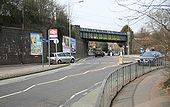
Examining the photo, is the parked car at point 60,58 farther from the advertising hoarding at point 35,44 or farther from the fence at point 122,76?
the fence at point 122,76

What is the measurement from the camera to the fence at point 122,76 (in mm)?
12497

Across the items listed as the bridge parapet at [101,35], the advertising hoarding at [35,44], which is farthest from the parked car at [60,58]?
the bridge parapet at [101,35]

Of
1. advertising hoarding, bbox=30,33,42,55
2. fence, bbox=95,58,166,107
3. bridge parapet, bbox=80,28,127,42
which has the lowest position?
fence, bbox=95,58,166,107

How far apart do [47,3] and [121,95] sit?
5072 cm

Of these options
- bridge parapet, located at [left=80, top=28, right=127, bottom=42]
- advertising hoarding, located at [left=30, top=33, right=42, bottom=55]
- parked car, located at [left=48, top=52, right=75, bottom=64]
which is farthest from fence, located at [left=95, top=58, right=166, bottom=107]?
bridge parapet, located at [left=80, top=28, right=127, bottom=42]

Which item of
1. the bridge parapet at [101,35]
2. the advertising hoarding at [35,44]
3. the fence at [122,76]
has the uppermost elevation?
the bridge parapet at [101,35]

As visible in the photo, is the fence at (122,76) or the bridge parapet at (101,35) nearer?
the fence at (122,76)

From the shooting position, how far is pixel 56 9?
69.2 meters

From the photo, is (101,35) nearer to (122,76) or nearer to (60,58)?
(60,58)

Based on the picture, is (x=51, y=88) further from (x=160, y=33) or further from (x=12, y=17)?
(x=12, y=17)

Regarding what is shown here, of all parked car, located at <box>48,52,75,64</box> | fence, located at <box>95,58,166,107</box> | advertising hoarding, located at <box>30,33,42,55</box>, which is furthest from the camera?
advertising hoarding, located at <box>30,33,42,55</box>

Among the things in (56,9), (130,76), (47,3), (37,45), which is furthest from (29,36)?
(130,76)

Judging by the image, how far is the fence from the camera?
41.0ft

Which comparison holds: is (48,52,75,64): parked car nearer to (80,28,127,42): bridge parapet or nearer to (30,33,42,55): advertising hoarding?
(30,33,42,55): advertising hoarding
